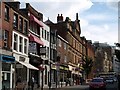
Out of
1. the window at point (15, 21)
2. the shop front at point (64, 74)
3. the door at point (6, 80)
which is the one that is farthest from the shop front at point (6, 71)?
the shop front at point (64, 74)

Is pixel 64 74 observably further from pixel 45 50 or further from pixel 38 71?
pixel 38 71

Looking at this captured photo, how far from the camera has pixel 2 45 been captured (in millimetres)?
38406

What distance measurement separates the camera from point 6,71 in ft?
129

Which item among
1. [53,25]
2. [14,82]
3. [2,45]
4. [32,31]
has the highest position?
[53,25]

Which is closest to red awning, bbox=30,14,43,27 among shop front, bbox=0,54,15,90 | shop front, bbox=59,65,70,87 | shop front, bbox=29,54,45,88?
shop front, bbox=29,54,45,88

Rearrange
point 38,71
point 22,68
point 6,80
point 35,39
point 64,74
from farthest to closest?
1. point 64,74
2. point 38,71
3. point 35,39
4. point 22,68
5. point 6,80

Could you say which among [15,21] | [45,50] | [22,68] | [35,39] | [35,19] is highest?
[35,19]

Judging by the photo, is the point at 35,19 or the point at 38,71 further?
the point at 38,71

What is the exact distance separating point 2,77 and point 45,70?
21455 mm

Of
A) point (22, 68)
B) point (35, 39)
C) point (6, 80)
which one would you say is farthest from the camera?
point (35, 39)

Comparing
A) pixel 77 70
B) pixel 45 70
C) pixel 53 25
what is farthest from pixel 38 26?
pixel 77 70

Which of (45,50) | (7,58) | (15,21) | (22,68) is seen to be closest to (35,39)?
(45,50)

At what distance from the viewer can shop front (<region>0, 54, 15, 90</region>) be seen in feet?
124

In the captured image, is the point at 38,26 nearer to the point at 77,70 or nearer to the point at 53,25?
the point at 53,25
